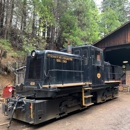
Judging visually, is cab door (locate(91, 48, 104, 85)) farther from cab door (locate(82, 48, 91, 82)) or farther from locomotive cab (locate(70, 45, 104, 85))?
cab door (locate(82, 48, 91, 82))

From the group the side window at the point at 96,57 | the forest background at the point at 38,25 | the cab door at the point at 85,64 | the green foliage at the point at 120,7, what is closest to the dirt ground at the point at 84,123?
the cab door at the point at 85,64

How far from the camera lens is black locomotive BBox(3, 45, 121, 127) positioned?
16.3 ft

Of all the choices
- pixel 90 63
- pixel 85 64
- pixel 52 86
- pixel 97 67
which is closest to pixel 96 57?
pixel 97 67

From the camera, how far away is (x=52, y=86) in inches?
203

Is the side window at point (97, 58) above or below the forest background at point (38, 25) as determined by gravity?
below

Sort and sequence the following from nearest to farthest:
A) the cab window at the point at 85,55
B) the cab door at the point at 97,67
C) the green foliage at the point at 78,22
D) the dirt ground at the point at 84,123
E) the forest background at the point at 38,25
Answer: the dirt ground at the point at 84,123, the cab window at the point at 85,55, the cab door at the point at 97,67, the forest background at the point at 38,25, the green foliage at the point at 78,22

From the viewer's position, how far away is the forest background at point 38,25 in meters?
12.8

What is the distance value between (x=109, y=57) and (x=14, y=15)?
1154cm

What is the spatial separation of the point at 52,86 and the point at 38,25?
11231mm

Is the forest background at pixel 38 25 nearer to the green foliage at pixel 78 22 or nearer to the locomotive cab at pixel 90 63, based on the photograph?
the green foliage at pixel 78 22

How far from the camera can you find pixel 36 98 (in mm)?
5469

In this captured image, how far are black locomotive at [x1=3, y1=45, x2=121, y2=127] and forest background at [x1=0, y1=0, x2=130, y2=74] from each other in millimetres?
4445

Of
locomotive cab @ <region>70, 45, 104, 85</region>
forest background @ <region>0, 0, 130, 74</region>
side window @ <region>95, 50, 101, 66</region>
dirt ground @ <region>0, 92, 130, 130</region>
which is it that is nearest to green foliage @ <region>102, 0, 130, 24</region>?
forest background @ <region>0, 0, 130, 74</region>

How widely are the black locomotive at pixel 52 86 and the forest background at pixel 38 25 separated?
444 cm
